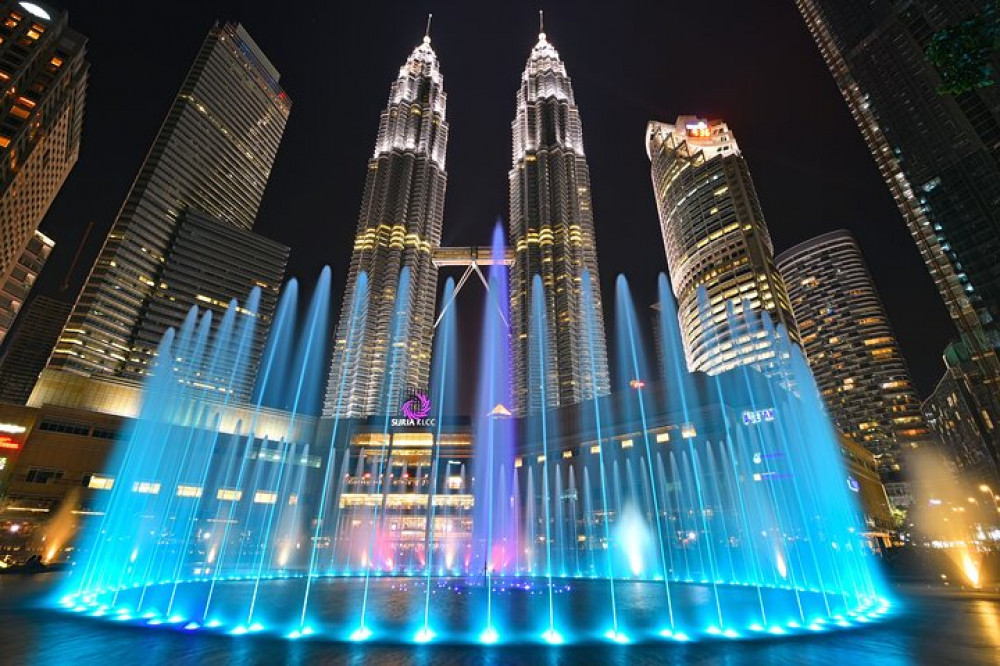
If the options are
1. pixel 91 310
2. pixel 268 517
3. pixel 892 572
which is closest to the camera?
pixel 892 572

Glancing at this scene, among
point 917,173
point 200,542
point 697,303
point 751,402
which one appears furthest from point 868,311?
point 200,542

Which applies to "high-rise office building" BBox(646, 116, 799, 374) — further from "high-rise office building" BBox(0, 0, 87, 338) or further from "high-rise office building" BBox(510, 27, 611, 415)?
"high-rise office building" BBox(0, 0, 87, 338)

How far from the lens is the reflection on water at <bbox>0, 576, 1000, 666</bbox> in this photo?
9484 millimetres

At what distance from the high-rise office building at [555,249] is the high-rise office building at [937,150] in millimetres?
64908

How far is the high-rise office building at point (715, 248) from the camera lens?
105625mm

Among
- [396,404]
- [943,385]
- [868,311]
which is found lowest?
[396,404]

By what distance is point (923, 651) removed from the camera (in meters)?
10.8

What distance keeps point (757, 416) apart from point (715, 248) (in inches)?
2353

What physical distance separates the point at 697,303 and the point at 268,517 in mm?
110101

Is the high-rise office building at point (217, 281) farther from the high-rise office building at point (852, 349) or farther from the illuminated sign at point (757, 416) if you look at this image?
the high-rise office building at point (852, 349)

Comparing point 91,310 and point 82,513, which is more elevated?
point 91,310

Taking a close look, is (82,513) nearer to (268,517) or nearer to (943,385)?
(268,517)

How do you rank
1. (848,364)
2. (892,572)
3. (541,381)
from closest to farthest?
(892,572), (541,381), (848,364)

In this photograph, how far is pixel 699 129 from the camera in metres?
141
